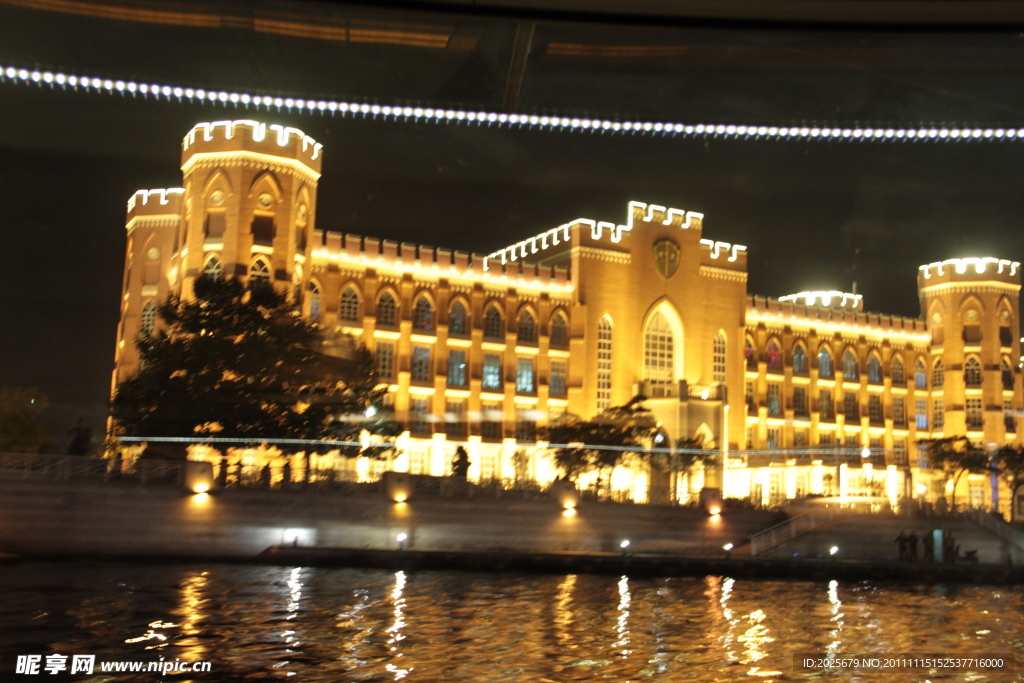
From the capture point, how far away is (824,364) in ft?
175

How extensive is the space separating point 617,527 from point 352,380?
9.38m

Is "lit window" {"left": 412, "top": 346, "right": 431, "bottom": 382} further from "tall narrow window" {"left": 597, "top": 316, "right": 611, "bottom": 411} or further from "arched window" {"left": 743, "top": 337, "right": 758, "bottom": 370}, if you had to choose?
"arched window" {"left": 743, "top": 337, "right": 758, "bottom": 370}

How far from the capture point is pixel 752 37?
383 centimetres

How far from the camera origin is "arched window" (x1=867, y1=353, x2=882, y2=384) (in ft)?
177

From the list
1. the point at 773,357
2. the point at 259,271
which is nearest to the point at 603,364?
the point at 773,357

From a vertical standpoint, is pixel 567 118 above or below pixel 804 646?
above

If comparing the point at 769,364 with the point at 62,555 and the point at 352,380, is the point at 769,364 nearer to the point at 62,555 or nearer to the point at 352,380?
the point at 352,380

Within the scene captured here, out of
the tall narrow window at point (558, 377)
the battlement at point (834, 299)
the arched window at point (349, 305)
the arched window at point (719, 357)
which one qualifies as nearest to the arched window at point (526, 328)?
the tall narrow window at point (558, 377)

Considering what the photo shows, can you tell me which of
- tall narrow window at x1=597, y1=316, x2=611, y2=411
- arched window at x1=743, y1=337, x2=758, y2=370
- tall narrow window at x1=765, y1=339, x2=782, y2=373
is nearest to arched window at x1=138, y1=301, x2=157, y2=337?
tall narrow window at x1=597, y1=316, x2=611, y2=411

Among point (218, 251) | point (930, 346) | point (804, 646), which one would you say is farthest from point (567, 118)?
point (930, 346)

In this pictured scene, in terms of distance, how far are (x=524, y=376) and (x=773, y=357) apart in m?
14.3

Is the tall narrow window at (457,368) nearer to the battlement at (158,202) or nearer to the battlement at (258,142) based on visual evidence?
the battlement at (258,142)

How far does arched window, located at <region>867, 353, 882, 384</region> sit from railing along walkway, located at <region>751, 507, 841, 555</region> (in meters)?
20.4

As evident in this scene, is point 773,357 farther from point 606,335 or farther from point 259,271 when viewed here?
point 259,271
